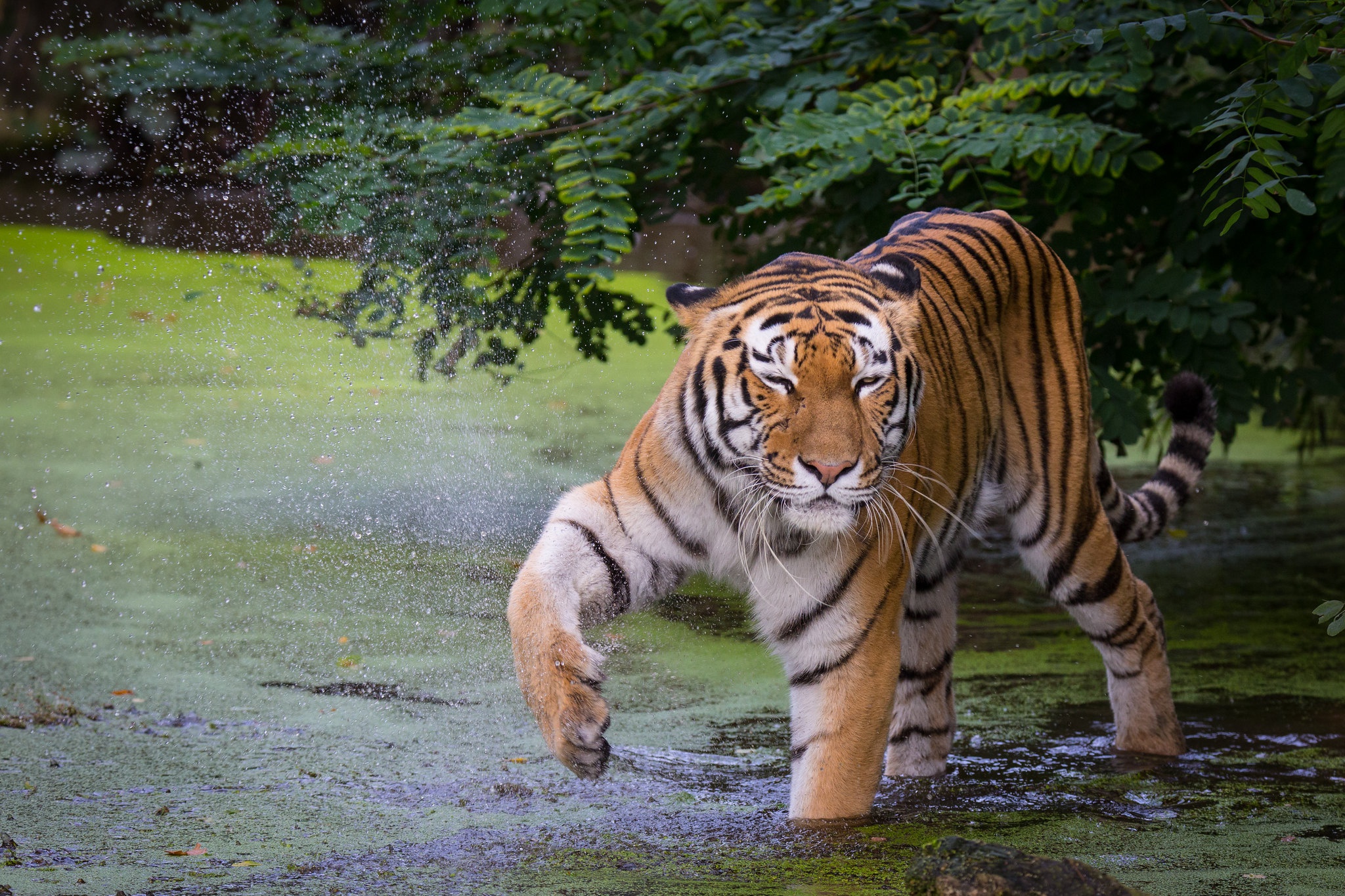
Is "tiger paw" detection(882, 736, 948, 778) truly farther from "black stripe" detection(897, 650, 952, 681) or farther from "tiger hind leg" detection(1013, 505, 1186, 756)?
"tiger hind leg" detection(1013, 505, 1186, 756)

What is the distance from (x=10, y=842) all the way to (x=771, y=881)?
153 centimetres

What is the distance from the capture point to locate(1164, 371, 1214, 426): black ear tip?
399cm

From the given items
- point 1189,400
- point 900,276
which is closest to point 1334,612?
point 900,276

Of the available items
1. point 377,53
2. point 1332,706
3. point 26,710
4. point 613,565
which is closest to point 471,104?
point 377,53

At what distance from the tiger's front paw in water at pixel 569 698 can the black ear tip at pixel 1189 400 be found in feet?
7.79

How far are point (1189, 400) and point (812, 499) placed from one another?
203 cm

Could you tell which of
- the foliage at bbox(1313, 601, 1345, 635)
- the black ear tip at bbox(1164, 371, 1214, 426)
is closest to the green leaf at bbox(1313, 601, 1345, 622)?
the foliage at bbox(1313, 601, 1345, 635)

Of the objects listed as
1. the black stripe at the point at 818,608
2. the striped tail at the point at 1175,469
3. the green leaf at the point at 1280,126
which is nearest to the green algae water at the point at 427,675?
the black stripe at the point at 818,608

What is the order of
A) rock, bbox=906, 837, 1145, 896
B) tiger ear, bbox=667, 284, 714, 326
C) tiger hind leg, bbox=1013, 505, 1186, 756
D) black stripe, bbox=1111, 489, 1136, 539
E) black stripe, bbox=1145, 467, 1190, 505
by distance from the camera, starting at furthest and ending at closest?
black stripe, bbox=1145, 467, 1190, 505
black stripe, bbox=1111, 489, 1136, 539
tiger hind leg, bbox=1013, 505, 1186, 756
tiger ear, bbox=667, 284, 714, 326
rock, bbox=906, 837, 1145, 896

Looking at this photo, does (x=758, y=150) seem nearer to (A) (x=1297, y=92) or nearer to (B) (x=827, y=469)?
(A) (x=1297, y=92)

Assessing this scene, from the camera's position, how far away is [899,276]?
290 cm

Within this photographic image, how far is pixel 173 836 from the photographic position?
2752mm

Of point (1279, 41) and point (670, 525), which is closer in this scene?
point (670, 525)

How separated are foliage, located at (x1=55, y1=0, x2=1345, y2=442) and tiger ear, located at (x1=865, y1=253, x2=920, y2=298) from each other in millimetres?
1344
